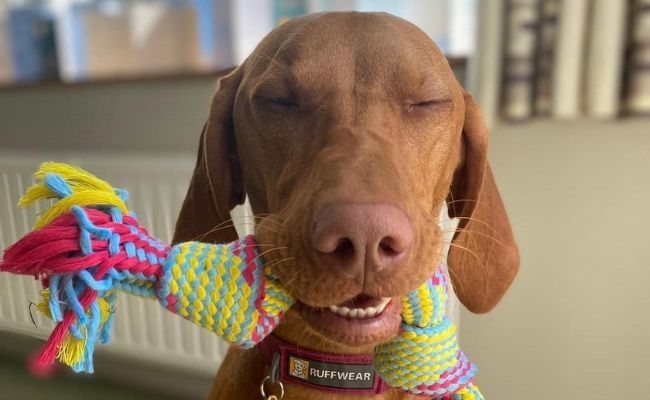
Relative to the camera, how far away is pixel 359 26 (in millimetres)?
979

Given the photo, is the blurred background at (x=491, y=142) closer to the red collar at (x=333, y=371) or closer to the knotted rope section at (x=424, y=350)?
the red collar at (x=333, y=371)

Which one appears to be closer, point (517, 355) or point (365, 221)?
point (365, 221)

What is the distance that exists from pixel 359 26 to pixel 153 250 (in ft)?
1.71

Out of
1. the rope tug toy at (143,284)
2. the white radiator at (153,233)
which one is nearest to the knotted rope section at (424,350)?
the rope tug toy at (143,284)

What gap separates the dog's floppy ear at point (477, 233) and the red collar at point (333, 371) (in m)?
0.30

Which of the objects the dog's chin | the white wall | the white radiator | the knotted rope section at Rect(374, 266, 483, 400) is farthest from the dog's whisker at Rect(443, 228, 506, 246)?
the white radiator

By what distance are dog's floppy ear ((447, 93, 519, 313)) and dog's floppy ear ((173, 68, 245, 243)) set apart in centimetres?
43

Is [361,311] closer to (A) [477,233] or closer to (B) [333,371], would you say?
(B) [333,371]

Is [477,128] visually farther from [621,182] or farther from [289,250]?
[621,182]

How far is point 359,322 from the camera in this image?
30.1 inches

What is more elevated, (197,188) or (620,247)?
(197,188)

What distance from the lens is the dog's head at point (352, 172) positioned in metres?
0.69

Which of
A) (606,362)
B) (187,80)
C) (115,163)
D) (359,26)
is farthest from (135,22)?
(606,362)

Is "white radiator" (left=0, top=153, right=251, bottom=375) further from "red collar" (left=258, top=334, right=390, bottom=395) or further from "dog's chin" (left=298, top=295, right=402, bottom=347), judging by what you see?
"dog's chin" (left=298, top=295, right=402, bottom=347)
